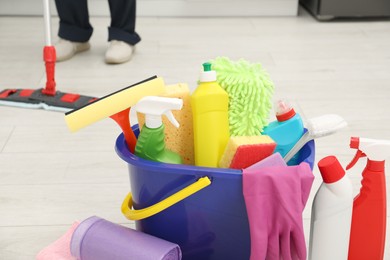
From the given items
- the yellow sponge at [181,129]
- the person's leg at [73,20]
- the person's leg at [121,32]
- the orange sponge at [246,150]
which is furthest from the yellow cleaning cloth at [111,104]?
the person's leg at [73,20]

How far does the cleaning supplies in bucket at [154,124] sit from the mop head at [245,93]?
87 millimetres

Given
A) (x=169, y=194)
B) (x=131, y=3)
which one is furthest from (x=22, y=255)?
(x=131, y=3)

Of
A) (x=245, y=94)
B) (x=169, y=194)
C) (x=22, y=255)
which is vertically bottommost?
(x=22, y=255)

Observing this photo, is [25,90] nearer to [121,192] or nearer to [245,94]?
[121,192]

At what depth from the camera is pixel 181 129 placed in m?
0.88

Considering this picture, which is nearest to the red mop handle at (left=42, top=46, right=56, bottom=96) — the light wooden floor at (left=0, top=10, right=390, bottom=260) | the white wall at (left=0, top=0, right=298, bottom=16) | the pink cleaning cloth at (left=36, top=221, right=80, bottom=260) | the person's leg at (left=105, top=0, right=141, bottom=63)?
the light wooden floor at (left=0, top=10, right=390, bottom=260)

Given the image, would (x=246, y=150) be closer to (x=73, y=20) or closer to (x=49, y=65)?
(x=49, y=65)

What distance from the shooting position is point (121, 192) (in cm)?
113

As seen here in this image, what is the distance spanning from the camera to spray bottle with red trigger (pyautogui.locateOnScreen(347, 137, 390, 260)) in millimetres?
834

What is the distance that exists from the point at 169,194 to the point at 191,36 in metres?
1.51

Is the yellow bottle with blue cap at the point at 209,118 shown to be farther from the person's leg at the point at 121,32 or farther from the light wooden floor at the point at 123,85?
the person's leg at the point at 121,32

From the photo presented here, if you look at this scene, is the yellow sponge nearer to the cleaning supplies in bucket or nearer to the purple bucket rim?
the cleaning supplies in bucket

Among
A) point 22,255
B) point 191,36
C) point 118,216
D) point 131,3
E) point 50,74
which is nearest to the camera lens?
point 22,255

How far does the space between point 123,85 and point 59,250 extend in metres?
0.87
